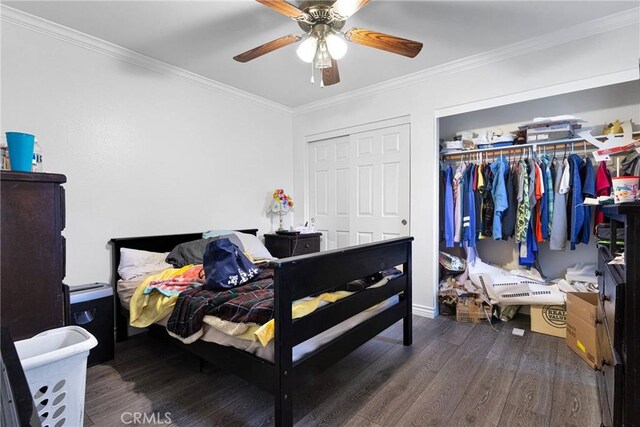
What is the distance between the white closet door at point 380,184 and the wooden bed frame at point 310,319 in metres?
1.05

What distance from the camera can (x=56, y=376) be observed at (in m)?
1.15

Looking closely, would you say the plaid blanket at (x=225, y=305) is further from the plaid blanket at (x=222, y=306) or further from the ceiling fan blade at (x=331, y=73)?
the ceiling fan blade at (x=331, y=73)

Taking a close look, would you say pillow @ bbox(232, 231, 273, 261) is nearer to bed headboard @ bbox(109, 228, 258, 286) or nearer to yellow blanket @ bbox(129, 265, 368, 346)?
bed headboard @ bbox(109, 228, 258, 286)

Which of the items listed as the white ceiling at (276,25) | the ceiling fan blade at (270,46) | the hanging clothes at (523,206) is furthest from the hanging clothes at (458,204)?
the ceiling fan blade at (270,46)

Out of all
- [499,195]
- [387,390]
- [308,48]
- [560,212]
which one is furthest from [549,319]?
[308,48]

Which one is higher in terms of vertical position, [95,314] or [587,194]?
[587,194]

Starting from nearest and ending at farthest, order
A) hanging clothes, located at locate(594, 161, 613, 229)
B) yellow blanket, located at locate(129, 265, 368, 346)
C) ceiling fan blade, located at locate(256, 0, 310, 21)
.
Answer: yellow blanket, located at locate(129, 265, 368, 346) → ceiling fan blade, located at locate(256, 0, 310, 21) → hanging clothes, located at locate(594, 161, 613, 229)

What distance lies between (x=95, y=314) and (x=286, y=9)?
2362 mm

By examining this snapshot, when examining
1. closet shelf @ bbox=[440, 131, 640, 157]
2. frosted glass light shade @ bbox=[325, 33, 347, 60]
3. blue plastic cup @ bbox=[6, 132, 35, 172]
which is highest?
frosted glass light shade @ bbox=[325, 33, 347, 60]

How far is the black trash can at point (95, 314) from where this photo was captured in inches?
84.0

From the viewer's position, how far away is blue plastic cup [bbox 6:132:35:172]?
1.61m

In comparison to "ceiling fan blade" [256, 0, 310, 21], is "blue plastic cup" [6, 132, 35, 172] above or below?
below

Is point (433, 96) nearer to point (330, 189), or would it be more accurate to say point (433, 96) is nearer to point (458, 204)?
point (458, 204)

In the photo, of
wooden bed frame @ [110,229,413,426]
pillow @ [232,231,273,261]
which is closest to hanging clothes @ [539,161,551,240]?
wooden bed frame @ [110,229,413,426]
